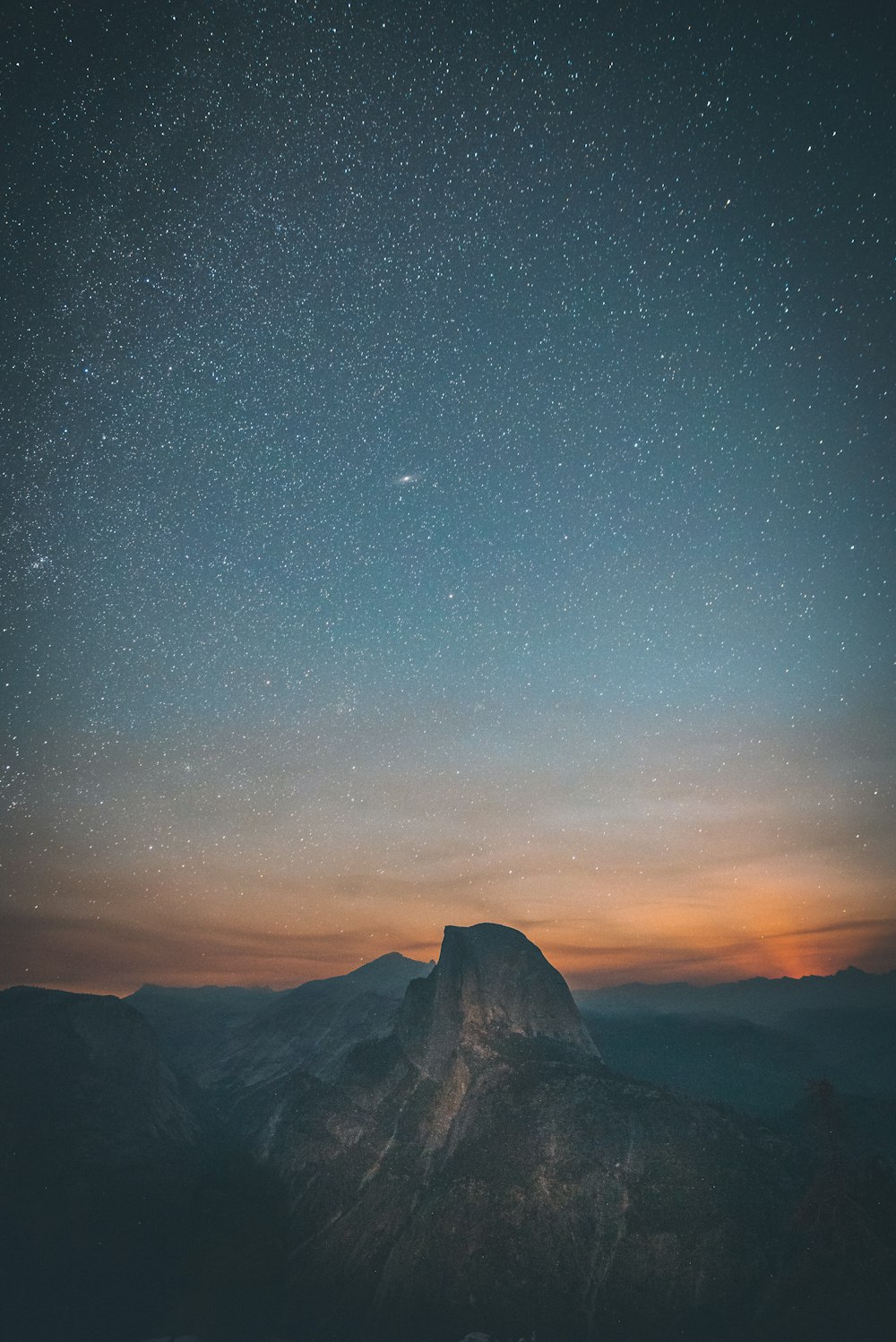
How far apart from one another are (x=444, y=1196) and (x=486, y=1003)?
3042 centimetres

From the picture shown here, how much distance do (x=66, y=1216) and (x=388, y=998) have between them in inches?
3475

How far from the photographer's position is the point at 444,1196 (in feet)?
218

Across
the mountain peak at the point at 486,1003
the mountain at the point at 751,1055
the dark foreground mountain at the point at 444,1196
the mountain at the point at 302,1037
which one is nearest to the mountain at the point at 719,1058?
the mountain at the point at 751,1055

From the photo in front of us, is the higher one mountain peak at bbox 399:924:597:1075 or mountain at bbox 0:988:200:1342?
mountain peak at bbox 399:924:597:1075

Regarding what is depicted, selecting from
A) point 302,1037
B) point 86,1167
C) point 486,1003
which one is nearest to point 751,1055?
point 486,1003

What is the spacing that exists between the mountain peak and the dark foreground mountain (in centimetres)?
42

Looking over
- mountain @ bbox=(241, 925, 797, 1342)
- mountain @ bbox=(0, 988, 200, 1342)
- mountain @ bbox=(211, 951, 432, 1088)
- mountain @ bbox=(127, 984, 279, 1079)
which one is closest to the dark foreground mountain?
mountain @ bbox=(241, 925, 797, 1342)

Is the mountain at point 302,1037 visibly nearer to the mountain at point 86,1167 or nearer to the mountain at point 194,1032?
the mountain at point 194,1032

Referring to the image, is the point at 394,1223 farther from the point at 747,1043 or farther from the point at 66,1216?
the point at 747,1043

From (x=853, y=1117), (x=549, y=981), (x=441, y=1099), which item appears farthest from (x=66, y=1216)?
(x=853, y=1117)

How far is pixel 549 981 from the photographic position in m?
99.1

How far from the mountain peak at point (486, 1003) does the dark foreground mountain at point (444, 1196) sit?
42 cm

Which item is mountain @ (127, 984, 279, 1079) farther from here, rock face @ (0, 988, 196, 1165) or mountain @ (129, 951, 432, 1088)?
rock face @ (0, 988, 196, 1165)

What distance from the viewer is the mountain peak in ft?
301
